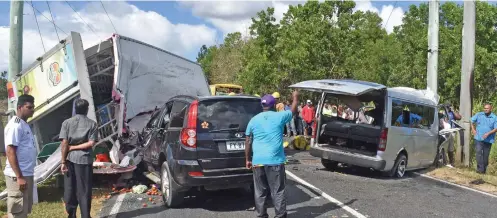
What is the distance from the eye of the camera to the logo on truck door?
963 cm

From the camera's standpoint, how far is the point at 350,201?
7.66 m

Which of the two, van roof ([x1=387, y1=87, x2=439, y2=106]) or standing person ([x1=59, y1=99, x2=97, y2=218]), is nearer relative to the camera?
standing person ([x1=59, y1=99, x2=97, y2=218])

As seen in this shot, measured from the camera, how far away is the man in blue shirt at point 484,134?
10992 mm

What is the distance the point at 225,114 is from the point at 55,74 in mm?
4574

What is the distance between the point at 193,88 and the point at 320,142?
400 cm

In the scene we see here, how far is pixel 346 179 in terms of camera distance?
9867 millimetres

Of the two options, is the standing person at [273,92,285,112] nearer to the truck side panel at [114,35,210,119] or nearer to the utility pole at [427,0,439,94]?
the truck side panel at [114,35,210,119]

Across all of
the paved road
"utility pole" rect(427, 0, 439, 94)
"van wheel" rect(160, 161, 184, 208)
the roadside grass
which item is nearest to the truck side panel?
the roadside grass

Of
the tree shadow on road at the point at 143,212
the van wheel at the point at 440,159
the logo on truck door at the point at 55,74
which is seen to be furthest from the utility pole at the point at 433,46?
the logo on truck door at the point at 55,74

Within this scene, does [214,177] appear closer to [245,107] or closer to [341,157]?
[245,107]

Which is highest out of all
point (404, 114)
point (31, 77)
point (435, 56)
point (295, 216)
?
point (435, 56)

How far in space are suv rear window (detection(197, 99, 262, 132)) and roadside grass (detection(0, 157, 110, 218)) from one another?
2155 millimetres

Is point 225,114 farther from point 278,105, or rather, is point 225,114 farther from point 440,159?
point 440,159

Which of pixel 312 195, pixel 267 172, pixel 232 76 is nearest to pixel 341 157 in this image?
pixel 312 195
